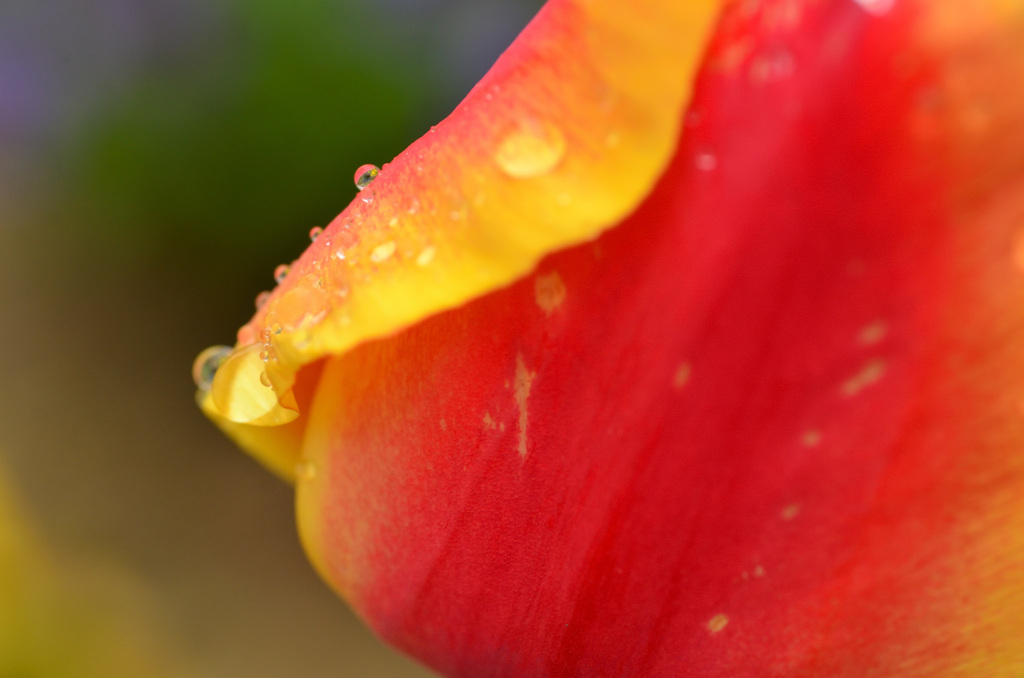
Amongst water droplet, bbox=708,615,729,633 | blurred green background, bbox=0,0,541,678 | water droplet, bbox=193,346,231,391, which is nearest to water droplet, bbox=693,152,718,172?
water droplet, bbox=708,615,729,633

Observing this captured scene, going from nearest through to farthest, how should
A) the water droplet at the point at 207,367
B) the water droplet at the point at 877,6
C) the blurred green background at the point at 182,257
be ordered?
the water droplet at the point at 877,6 → the water droplet at the point at 207,367 → the blurred green background at the point at 182,257

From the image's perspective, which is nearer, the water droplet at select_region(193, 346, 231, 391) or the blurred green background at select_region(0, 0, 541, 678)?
the water droplet at select_region(193, 346, 231, 391)

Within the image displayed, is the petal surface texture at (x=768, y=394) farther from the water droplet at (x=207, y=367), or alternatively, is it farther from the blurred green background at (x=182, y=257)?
the blurred green background at (x=182, y=257)

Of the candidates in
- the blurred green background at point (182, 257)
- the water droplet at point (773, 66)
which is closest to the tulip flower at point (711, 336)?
the water droplet at point (773, 66)

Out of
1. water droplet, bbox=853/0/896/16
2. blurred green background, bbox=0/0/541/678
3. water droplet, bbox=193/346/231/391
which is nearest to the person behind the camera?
water droplet, bbox=853/0/896/16

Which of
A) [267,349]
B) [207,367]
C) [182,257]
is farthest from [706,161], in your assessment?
[182,257]

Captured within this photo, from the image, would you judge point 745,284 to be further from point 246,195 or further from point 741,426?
point 246,195

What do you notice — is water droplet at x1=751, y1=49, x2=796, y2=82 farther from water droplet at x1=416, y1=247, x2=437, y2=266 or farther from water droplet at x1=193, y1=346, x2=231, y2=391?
water droplet at x1=193, y1=346, x2=231, y2=391

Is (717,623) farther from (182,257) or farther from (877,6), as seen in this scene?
(182,257)
